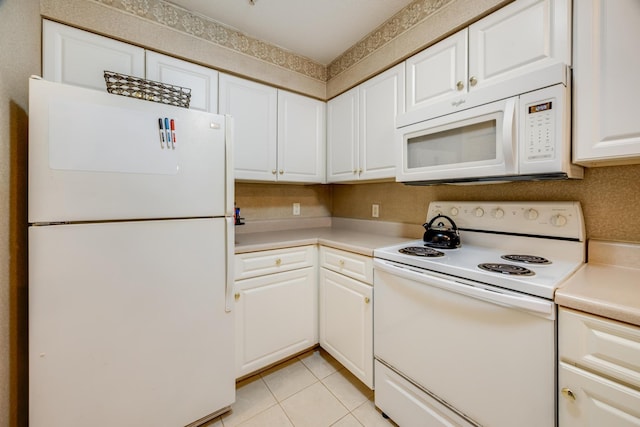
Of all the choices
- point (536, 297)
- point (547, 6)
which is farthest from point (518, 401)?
point (547, 6)

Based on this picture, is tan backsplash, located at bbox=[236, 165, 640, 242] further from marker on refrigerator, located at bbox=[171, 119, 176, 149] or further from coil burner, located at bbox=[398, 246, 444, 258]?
marker on refrigerator, located at bbox=[171, 119, 176, 149]

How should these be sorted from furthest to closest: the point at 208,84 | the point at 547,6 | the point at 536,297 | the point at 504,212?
the point at 208,84, the point at 504,212, the point at 547,6, the point at 536,297

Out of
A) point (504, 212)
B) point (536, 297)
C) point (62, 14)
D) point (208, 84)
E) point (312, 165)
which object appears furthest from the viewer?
point (312, 165)

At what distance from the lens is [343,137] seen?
2109mm

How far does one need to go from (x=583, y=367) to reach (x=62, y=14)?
2.62 metres

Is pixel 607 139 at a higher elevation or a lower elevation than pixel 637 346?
higher

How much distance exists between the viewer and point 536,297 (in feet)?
2.79

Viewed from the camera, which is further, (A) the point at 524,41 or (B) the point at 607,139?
(A) the point at 524,41

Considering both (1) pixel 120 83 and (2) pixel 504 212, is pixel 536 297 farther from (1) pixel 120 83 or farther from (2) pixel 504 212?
(1) pixel 120 83

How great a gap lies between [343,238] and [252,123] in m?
1.09

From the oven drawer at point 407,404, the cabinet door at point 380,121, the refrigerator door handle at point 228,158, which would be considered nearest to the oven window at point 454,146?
the cabinet door at point 380,121

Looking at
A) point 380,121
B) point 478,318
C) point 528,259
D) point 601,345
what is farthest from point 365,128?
point 601,345

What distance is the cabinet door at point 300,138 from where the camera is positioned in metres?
2.05

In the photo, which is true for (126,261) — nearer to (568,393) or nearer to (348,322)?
(348,322)
